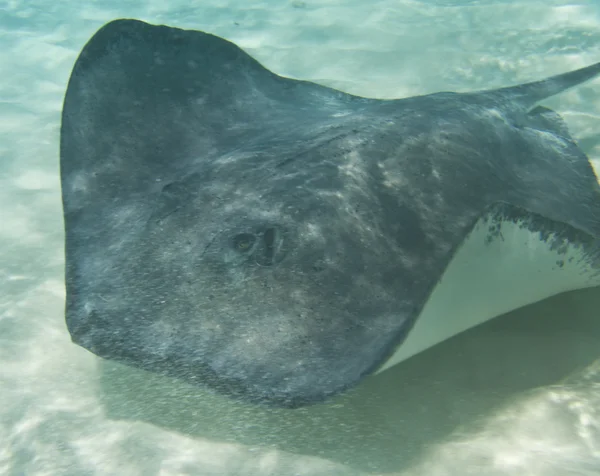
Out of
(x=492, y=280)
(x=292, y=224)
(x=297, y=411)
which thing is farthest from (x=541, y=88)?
(x=297, y=411)

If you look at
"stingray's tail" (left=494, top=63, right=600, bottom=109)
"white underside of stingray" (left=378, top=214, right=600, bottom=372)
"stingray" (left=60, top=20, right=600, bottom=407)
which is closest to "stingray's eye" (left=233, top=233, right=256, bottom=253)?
"stingray" (left=60, top=20, right=600, bottom=407)

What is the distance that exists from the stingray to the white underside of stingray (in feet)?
0.04

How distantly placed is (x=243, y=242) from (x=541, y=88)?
3935 mm

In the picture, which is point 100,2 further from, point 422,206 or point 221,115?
point 422,206

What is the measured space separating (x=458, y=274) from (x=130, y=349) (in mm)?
1732

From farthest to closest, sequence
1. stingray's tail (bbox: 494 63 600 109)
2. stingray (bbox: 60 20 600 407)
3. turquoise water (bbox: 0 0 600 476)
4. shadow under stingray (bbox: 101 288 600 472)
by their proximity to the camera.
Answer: stingray's tail (bbox: 494 63 600 109), shadow under stingray (bbox: 101 288 600 472), turquoise water (bbox: 0 0 600 476), stingray (bbox: 60 20 600 407)

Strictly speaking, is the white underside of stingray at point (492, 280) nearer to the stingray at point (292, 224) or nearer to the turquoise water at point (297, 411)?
the stingray at point (292, 224)

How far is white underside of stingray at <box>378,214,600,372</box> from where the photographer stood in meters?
2.57

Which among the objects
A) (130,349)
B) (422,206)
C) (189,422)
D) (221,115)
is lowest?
(189,422)

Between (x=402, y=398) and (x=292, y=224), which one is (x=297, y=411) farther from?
(x=292, y=224)

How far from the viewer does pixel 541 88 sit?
16.8ft

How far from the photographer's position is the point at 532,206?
3.29m

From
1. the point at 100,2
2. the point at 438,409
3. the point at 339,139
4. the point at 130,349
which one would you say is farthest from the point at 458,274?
the point at 100,2

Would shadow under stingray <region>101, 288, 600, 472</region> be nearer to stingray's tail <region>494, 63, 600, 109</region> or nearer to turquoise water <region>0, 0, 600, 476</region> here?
turquoise water <region>0, 0, 600, 476</region>
